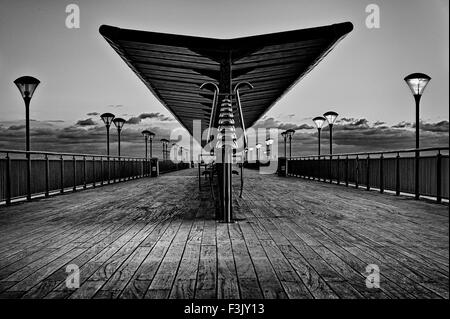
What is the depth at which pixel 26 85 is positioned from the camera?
8992mm

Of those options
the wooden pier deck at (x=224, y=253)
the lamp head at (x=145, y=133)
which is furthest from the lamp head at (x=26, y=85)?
the lamp head at (x=145, y=133)

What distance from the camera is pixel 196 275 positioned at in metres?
2.84

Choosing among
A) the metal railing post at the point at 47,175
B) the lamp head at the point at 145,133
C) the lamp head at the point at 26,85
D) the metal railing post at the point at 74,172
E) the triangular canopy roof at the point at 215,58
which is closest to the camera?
the triangular canopy roof at the point at 215,58

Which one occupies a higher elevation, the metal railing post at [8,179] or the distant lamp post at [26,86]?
the distant lamp post at [26,86]

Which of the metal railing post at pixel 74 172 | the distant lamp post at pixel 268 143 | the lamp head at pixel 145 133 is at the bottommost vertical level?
the metal railing post at pixel 74 172

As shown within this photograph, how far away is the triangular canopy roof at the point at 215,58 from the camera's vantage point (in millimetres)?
5785

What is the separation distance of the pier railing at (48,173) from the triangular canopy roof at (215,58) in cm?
288

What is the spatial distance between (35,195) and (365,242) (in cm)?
737

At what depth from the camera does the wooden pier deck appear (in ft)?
8.36

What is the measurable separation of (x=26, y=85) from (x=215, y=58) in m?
4.99

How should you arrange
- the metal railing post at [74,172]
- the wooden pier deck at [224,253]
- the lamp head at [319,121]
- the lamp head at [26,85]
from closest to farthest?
1. the wooden pier deck at [224,253]
2. the lamp head at [26,85]
3. the metal railing post at [74,172]
4. the lamp head at [319,121]

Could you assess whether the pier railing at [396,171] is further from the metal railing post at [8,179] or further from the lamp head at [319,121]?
the metal railing post at [8,179]

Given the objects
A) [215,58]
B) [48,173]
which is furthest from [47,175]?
[215,58]
